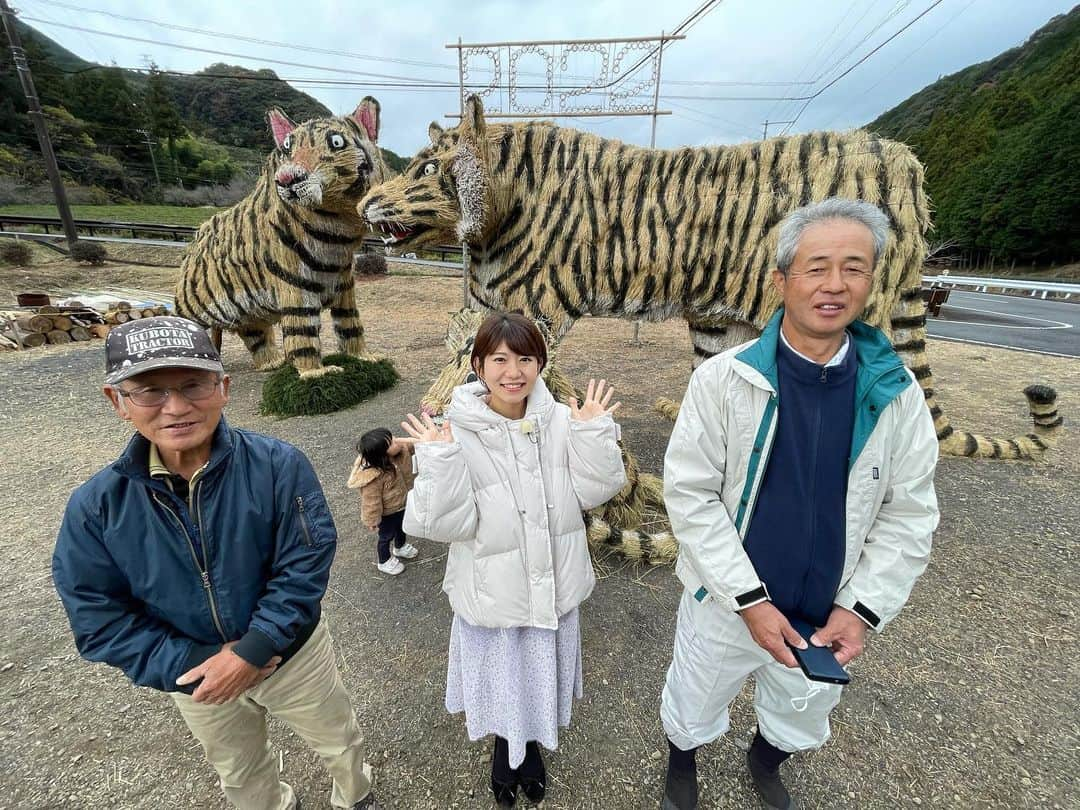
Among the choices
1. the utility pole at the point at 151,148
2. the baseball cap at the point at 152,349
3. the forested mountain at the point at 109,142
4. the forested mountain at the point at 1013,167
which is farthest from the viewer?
the utility pole at the point at 151,148

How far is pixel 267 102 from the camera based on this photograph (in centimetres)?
6281

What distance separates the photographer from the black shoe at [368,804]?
5.87 feet

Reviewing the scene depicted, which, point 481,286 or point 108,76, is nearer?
point 481,286

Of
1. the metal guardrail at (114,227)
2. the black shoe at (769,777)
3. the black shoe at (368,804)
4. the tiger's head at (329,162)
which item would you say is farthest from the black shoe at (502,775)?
the metal guardrail at (114,227)

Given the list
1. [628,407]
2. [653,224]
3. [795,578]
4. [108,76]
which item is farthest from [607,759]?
[108,76]

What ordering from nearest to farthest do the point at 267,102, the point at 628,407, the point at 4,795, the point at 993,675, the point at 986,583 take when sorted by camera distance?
1. the point at 4,795
2. the point at 993,675
3. the point at 986,583
4. the point at 628,407
5. the point at 267,102

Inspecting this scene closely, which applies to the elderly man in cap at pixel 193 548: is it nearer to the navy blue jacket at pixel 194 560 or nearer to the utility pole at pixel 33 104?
the navy blue jacket at pixel 194 560

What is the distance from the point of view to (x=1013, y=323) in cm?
1247

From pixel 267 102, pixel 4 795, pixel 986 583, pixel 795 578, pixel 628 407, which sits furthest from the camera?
pixel 267 102

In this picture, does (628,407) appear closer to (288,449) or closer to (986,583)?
(986,583)

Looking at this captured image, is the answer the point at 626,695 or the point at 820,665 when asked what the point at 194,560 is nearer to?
the point at 820,665

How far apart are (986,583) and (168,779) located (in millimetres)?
4406

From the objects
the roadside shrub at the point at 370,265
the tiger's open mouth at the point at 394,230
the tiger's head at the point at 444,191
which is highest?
the tiger's head at the point at 444,191

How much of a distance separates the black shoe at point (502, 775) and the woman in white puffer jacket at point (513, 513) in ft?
0.37
